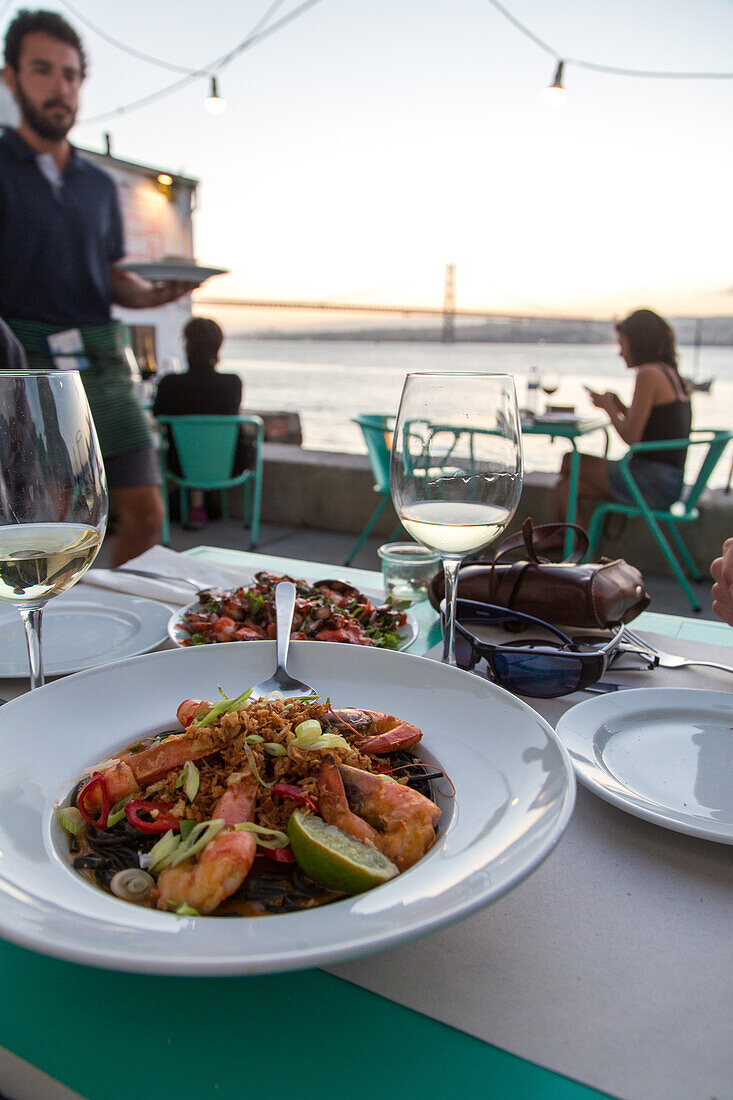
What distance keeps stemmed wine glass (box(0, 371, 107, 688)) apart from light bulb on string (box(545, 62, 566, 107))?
25.3 feet

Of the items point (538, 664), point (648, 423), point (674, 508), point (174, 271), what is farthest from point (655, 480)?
point (538, 664)

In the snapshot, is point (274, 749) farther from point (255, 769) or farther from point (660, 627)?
point (660, 627)

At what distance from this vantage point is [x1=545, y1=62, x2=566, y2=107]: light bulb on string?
6914 millimetres

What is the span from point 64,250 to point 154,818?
9.42ft

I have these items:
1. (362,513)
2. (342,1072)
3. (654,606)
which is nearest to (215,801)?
(342,1072)

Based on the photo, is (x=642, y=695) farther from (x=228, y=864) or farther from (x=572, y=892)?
(x=228, y=864)

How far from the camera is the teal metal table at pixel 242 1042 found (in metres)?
0.51

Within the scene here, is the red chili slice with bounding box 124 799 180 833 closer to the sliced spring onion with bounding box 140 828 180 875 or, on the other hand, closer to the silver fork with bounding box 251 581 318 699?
the sliced spring onion with bounding box 140 828 180 875

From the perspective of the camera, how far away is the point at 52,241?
113 inches

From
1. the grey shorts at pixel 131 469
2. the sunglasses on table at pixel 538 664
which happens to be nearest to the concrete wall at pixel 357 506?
the grey shorts at pixel 131 469

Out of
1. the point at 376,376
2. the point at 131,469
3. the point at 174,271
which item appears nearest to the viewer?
the point at 131,469

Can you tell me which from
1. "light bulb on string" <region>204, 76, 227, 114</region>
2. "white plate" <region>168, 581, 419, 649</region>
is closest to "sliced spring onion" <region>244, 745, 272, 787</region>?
"white plate" <region>168, 581, 419, 649</region>

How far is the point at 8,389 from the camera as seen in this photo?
2.59 ft

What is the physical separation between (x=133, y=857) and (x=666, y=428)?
528 centimetres
